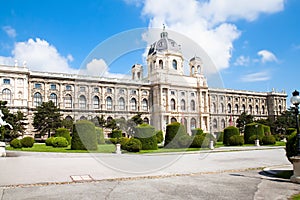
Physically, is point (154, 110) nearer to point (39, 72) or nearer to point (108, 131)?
point (108, 131)

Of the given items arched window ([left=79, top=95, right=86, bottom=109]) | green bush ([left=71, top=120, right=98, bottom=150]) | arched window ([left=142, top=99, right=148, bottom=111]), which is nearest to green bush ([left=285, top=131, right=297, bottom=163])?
green bush ([left=71, top=120, right=98, bottom=150])

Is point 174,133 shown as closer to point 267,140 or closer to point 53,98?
point 267,140

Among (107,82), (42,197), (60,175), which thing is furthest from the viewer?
(107,82)

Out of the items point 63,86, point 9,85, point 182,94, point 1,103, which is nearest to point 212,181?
point 1,103

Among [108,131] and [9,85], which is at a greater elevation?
[9,85]

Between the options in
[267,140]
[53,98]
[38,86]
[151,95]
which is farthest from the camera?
[151,95]

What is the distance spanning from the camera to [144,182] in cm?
841

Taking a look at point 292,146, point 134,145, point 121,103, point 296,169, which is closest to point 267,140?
point 134,145

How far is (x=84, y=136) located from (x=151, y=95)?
43102mm

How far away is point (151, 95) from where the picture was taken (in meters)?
63.4

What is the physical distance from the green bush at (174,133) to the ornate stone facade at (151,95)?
1997cm

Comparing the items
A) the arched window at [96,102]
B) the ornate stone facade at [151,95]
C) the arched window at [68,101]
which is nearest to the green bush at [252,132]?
the ornate stone facade at [151,95]

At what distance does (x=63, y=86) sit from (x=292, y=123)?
50195mm

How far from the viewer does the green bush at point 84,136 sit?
2064cm
